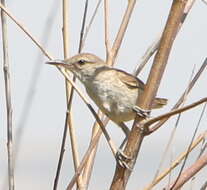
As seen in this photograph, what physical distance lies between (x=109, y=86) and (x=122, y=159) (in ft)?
2.75

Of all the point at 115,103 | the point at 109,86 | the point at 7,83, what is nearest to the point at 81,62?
the point at 109,86

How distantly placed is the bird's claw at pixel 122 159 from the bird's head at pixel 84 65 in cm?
85

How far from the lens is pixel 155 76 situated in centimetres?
179

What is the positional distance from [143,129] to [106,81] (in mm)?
909

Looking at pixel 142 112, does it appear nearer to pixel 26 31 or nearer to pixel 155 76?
pixel 155 76

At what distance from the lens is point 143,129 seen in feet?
6.04

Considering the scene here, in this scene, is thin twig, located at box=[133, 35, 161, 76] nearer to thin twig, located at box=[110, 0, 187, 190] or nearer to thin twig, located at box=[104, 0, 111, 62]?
thin twig, located at box=[104, 0, 111, 62]

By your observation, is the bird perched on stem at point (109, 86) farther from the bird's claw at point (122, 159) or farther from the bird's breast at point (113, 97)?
the bird's claw at point (122, 159)

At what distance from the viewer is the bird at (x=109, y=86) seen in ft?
8.52

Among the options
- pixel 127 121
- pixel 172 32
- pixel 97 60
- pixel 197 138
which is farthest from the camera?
pixel 97 60

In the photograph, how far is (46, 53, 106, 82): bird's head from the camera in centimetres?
279

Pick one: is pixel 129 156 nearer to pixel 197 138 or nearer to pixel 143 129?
pixel 143 129

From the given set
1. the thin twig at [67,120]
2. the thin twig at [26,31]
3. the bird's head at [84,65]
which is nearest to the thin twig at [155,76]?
the thin twig at [67,120]

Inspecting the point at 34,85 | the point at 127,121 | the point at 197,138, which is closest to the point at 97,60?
the point at 127,121
